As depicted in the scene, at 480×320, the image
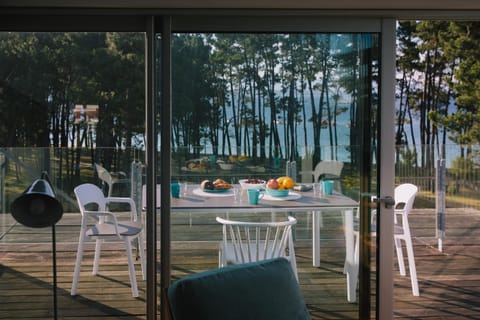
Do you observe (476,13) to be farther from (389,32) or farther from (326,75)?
(326,75)

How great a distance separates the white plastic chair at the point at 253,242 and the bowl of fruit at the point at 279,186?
16 cm

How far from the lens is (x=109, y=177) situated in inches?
112

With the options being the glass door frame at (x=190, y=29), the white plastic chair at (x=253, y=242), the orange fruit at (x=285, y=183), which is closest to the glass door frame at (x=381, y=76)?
the glass door frame at (x=190, y=29)

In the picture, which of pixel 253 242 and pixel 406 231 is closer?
pixel 253 242

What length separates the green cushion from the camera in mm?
1649

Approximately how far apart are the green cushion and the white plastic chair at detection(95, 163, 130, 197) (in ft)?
4.05

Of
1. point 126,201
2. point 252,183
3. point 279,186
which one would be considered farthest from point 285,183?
point 126,201

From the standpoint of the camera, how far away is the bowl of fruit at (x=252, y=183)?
286cm

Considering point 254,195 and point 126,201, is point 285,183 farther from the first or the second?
point 126,201

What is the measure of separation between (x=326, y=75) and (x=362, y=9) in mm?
399

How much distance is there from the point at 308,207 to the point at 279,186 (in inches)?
8.3

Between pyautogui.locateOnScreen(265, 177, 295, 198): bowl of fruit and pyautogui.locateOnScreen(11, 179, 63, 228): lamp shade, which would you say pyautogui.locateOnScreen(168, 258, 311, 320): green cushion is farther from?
pyautogui.locateOnScreen(265, 177, 295, 198): bowl of fruit

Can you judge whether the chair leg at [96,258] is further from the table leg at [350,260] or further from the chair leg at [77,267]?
the table leg at [350,260]

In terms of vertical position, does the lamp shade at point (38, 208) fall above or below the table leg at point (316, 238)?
above
